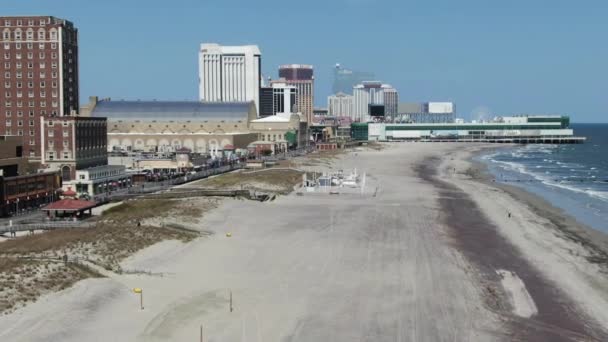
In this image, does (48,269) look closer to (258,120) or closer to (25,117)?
(25,117)

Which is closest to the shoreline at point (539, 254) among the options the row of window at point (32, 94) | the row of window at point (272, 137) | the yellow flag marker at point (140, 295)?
the yellow flag marker at point (140, 295)

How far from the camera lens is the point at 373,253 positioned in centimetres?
Result: 4884

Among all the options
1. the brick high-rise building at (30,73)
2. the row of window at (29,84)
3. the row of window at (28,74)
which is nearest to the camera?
the brick high-rise building at (30,73)

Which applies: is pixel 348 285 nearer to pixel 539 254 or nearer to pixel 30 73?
pixel 539 254

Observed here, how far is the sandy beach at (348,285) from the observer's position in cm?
3155

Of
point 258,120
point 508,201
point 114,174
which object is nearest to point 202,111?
point 258,120

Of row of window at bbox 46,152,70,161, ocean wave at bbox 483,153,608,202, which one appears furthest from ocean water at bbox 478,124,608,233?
row of window at bbox 46,152,70,161

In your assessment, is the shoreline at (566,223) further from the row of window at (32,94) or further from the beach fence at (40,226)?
the row of window at (32,94)

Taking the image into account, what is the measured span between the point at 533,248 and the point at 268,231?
61.0 ft

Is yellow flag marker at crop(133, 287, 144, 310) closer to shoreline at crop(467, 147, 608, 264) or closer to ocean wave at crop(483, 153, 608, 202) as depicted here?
shoreline at crop(467, 147, 608, 264)

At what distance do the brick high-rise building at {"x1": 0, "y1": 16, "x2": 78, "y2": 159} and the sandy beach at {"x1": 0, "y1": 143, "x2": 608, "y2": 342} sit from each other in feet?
134

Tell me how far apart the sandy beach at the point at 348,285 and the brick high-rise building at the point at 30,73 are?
134 feet

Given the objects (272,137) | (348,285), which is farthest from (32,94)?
(272,137)

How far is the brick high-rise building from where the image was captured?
321 feet
